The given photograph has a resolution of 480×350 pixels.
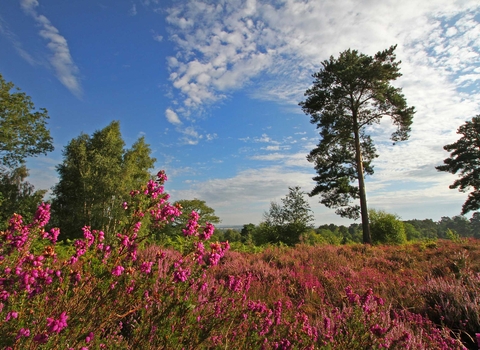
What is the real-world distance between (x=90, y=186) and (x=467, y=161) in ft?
107

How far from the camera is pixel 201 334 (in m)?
2.17

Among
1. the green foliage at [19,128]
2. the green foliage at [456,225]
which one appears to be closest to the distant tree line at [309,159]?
the green foliage at [19,128]

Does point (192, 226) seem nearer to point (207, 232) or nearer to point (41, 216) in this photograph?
point (207, 232)

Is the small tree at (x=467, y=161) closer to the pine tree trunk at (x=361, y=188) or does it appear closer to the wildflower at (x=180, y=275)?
the pine tree trunk at (x=361, y=188)

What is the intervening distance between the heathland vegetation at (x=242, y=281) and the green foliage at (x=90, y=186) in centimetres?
483

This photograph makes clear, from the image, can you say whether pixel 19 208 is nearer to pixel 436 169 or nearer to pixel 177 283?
pixel 177 283

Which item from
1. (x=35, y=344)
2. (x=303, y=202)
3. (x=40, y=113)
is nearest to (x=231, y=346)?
(x=35, y=344)

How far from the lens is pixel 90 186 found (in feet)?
74.1

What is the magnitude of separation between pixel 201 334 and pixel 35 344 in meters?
1.16

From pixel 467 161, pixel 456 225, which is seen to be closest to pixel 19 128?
pixel 467 161

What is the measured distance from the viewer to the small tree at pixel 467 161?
2327cm

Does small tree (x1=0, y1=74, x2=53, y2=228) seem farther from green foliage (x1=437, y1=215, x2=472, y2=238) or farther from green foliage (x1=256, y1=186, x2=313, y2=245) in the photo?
green foliage (x1=437, y1=215, x2=472, y2=238)

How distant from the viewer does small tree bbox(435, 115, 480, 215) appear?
76.3 ft

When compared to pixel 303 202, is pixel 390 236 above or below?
below
